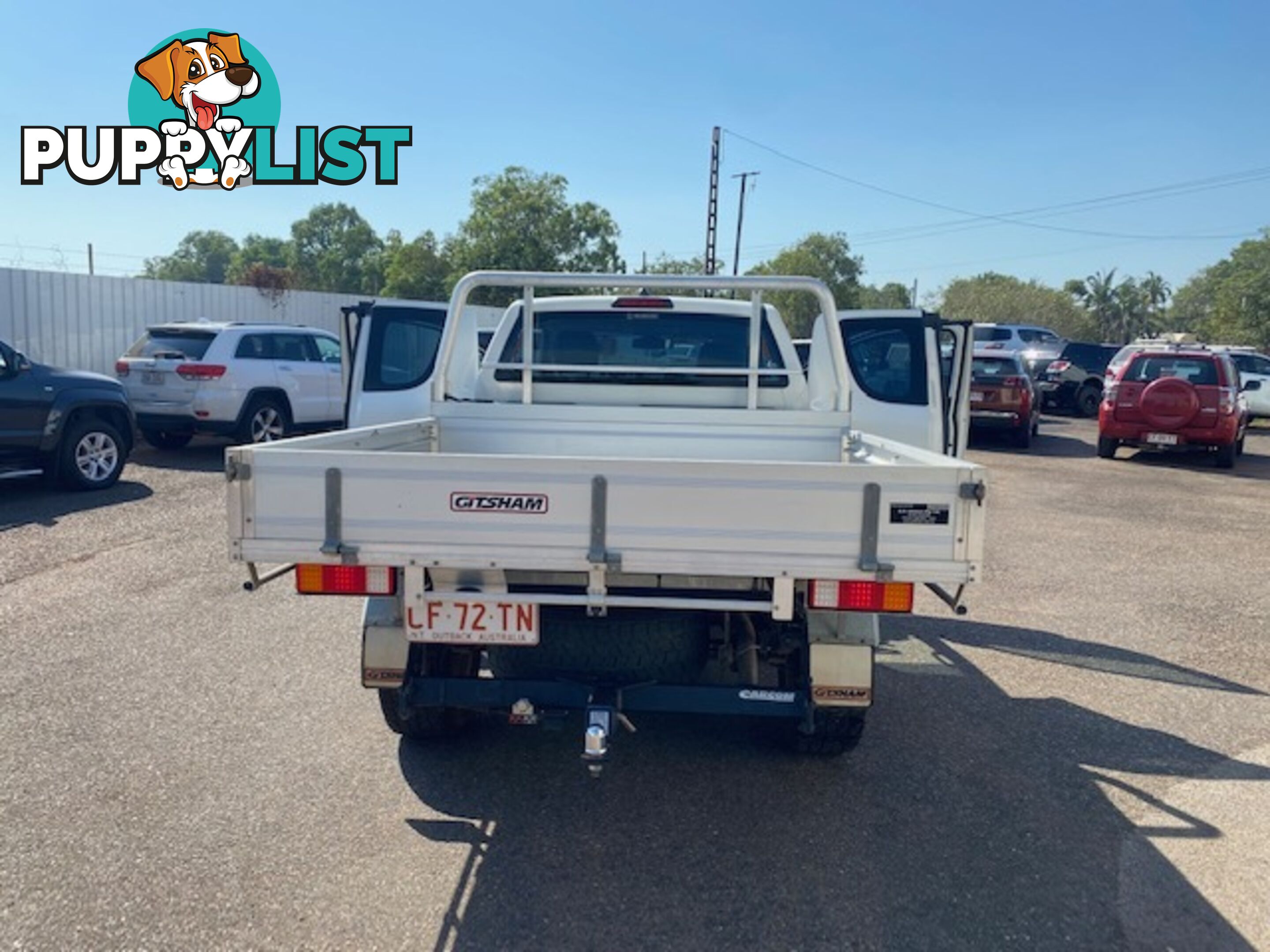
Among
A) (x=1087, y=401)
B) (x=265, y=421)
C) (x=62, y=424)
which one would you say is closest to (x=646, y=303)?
(x=62, y=424)

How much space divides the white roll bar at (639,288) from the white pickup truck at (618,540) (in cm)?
2

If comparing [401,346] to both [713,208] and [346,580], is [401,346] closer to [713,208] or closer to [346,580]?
[346,580]

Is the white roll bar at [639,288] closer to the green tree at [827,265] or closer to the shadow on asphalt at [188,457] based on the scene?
the shadow on asphalt at [188,457]

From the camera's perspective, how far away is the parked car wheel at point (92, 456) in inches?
406

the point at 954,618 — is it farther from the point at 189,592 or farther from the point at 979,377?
the point at 979,377

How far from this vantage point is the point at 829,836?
3.70 metres

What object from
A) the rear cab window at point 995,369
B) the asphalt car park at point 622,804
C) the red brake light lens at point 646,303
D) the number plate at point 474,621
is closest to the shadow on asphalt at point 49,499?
the asphalt car park at point 622,804

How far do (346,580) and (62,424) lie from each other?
8.44 meters

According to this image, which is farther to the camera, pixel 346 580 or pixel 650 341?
pixel 650 341

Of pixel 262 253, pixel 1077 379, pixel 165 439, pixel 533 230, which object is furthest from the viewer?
pixel 262 253

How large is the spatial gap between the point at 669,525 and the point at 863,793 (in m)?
1.72

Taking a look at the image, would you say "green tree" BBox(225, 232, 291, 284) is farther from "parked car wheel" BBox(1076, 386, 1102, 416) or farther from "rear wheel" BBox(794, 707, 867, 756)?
"rear wheel" BBox(794, 707, 867, 756)

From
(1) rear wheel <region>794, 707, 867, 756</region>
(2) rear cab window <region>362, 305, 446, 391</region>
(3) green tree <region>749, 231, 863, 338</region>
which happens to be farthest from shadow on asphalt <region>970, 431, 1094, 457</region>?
(3) green tree <region>749, 231, 863, 338</region>

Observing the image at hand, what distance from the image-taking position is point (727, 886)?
3.35 metres
